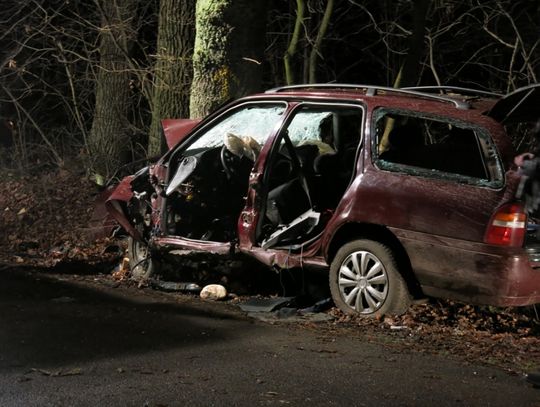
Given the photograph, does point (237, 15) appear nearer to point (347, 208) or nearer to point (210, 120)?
point (210, 120)

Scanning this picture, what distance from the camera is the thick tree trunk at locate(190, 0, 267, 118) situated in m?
9.50

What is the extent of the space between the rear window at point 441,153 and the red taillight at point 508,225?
221mm

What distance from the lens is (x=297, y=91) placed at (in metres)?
7.24

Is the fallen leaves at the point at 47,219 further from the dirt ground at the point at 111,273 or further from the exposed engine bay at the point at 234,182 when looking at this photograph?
the exposed engine bay at the point at 234,182

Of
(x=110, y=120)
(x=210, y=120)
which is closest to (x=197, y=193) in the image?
(x=210, y=120)

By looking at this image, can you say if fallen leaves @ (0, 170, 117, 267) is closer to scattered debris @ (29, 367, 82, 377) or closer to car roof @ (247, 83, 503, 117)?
car roof @ (247, 83, 503, 117)

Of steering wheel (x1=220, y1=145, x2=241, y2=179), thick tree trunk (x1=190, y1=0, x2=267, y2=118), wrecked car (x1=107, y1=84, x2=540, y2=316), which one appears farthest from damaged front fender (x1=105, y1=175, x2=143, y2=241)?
thick tree trunk (x1=190, y1=0, x2=267, y2=118)

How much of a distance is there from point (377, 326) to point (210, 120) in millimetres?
2676

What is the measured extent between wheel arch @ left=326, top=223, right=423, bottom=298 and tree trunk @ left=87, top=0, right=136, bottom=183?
252 inches

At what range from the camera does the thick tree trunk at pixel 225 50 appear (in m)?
9.50

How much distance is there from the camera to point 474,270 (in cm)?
576

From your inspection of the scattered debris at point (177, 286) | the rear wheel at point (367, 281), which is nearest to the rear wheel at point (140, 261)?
the scattered debris at point (177, 286)

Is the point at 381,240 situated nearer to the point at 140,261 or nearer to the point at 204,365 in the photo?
the point at 204,365

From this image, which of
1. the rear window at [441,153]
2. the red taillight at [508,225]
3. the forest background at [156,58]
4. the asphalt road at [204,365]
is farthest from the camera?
the forest background at [156,58]
